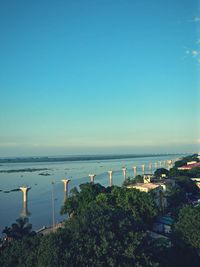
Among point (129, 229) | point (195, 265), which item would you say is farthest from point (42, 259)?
point (195, 265)

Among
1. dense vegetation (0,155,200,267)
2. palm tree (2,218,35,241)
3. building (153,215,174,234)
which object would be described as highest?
dense vegetation (0,155,200,267)

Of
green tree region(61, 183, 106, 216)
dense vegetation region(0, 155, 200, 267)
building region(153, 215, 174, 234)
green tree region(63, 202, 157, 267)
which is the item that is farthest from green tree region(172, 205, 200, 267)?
green tree region(61, 183, 106, 216)

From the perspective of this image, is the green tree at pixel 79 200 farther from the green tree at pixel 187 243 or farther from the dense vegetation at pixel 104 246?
the green tree at pixel 187 243

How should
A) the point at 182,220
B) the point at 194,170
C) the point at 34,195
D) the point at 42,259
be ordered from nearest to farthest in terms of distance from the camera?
the point at 42,259 → the point at 182,220 → the point at 34,195 → the point at 194,170

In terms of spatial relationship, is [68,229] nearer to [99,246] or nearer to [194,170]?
[99,246]

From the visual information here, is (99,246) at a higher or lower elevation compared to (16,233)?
higher

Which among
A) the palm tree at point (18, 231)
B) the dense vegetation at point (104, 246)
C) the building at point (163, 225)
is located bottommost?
the building at point (163, 225)

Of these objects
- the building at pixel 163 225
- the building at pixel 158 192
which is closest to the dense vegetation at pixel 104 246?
the building at pixel 163 225

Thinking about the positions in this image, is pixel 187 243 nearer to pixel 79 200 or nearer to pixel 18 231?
pixel 18 231

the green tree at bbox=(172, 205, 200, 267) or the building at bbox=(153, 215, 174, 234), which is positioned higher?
the green tree at bbox=(172, 205, 200, 267)

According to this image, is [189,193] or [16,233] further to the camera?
[189,193]

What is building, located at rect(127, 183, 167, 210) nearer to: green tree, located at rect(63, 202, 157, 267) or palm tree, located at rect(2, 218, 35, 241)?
palm tree, located at rect(2, 218, 35, 241)
